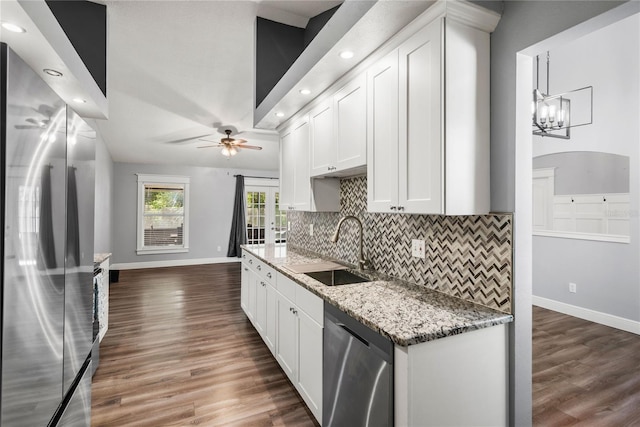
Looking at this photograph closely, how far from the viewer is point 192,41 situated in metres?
3.54

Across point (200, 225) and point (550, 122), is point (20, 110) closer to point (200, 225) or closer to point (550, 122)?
point (550, 122)

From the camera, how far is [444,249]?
187cm

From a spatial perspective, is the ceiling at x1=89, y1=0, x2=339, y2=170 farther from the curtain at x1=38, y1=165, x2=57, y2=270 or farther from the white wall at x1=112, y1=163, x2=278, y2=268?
the curtain at x1=38, y1=165, x2=57, y2=270

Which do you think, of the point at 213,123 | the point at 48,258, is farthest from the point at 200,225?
the point at 48,258

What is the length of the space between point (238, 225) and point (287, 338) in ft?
18.9

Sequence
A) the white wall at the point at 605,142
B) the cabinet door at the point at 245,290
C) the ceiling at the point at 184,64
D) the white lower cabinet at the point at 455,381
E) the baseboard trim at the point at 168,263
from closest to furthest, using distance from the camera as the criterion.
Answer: the white lower cabinet at the point at 455,381
the ceiling at the point at 184,64
the white wall at the point at 605,142
the cabinet door at the point at 245,290
the baseboard trim at the point at 168,263

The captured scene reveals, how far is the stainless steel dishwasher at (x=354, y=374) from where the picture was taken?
133cm

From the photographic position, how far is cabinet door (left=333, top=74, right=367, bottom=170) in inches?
82.0

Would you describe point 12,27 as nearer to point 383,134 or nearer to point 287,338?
point 383,134

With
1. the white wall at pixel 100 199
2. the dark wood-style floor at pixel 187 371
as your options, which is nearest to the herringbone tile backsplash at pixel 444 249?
the dark wood-style floor at pixel 187 371

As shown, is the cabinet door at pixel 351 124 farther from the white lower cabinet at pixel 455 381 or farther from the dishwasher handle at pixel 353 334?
the white lower cabinet at pixel 455 381

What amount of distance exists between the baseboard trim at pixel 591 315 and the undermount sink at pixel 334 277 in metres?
2.39

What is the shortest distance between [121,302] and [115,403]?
105 inches

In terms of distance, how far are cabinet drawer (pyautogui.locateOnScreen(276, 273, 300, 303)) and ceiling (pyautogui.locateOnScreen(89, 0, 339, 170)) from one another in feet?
8.48
